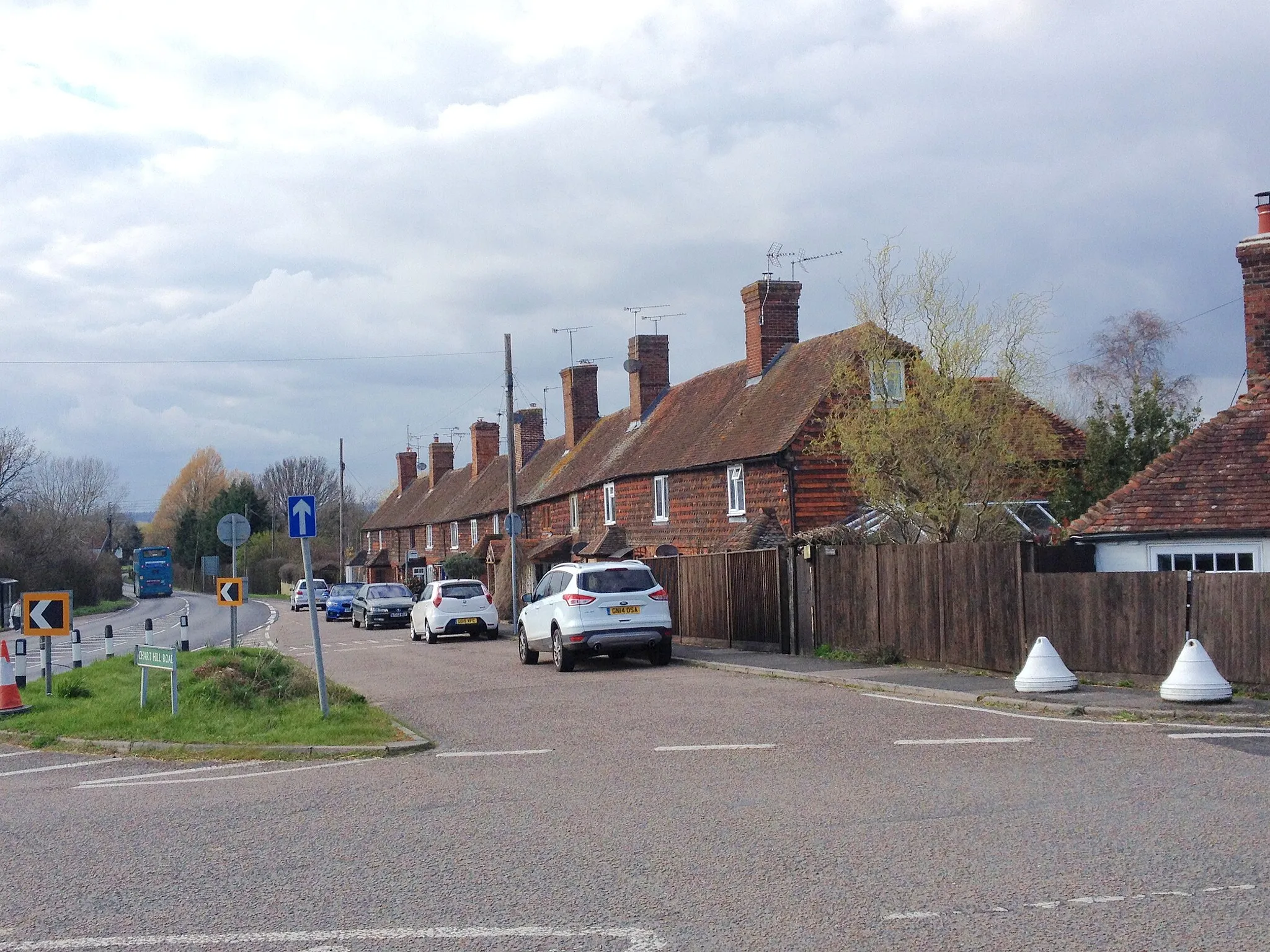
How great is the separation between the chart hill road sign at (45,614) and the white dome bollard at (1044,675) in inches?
441

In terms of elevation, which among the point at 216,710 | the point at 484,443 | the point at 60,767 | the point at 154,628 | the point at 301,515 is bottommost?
the point at 154,628

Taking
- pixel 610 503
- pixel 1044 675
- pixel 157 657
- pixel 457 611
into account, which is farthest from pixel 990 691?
pixel 610 503

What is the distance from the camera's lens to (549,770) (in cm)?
1009

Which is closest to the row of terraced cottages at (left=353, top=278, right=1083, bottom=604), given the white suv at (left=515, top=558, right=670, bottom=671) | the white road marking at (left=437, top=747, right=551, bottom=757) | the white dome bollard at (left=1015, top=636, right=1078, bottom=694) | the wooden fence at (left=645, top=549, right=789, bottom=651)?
the wooden fence at (left=645, top=549, right=789, bottom=651)

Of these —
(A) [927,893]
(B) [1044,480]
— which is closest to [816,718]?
(A) [927,893]

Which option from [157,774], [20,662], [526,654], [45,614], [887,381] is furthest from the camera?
[526,654]

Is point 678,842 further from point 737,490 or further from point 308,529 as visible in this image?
point 737,490

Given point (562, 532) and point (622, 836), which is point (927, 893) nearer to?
point (622, 836)

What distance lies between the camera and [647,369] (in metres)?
40.5

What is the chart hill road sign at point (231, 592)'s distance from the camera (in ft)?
65.9

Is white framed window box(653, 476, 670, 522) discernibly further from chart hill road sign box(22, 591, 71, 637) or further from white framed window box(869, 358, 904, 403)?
chart hill road sign box(22, 591, 71, 637)

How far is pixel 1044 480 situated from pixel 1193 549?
6.83 m

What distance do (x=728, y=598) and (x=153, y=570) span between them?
239 ft

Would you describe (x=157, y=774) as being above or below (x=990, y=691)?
below
